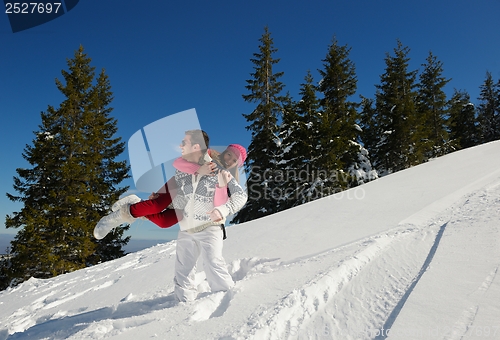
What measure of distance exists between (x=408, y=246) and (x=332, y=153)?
11.2 metres

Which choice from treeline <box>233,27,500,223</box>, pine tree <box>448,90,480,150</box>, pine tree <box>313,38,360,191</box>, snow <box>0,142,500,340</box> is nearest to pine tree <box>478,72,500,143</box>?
pine tree <box>448,90,480,150</box>

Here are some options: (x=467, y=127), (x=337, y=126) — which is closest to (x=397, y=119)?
(x=337, y=126)

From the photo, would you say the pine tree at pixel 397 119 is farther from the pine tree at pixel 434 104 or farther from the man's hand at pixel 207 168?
the man's hand at pixel 207 168

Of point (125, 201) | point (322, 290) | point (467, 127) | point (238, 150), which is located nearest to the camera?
point (322, 290)

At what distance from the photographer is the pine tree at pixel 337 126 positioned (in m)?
13.6

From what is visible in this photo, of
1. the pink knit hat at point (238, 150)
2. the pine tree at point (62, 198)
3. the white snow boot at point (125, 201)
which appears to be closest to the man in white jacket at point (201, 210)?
the pink knit hat at point (238, 150)

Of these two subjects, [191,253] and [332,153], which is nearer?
[191,253]

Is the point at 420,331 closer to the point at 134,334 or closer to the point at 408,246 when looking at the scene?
the point at 408,246

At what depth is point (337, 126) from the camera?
13914 millimetres

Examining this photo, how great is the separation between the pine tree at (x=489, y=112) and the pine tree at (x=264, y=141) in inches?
1051

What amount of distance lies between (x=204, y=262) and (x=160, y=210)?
63cm

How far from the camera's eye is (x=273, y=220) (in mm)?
5781

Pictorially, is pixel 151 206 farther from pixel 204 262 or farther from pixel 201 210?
pixel 204 262

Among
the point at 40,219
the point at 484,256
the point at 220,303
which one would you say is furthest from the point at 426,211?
Answer: the point at 40,219
